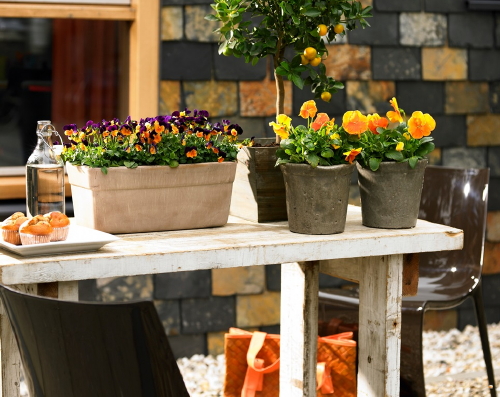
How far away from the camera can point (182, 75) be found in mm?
3387

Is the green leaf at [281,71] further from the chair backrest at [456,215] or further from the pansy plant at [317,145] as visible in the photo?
the chair backrest at [456,215]

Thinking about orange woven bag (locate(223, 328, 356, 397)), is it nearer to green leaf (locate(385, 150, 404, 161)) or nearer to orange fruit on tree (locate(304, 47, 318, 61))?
green leaf (locate(385, 150, 404, 161))

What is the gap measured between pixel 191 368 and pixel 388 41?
5.25ft

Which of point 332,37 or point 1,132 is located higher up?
point 332,37

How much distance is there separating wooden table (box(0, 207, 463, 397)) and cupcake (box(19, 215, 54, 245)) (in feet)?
0.12

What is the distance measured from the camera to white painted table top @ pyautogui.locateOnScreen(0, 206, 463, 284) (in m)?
1.63

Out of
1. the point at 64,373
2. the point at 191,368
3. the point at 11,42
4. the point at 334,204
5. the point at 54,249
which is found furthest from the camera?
the point at 191,368

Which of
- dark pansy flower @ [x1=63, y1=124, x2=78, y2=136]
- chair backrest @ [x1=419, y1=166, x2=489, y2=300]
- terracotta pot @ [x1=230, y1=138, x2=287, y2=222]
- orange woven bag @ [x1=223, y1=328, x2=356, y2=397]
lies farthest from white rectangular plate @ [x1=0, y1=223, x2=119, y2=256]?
chair backrest @ [x1=419, y1=166, x2=489, y2=300]

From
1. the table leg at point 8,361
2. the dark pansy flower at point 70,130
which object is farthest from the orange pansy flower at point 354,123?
the table leg at point 8,361

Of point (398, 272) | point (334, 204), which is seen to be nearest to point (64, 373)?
point (334, 204)

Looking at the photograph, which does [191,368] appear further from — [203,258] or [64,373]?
[64,373]

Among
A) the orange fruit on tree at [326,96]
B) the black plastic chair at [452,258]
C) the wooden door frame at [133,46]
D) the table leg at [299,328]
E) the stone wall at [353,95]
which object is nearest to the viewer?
the orange fruit on tree at [326,96]

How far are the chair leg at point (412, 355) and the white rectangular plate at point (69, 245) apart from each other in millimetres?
1179

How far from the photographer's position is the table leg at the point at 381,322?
78.7 inches
